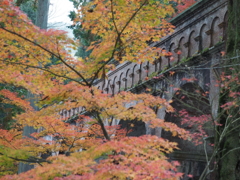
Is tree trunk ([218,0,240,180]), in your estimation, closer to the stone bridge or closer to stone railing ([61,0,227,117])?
the stone bridge

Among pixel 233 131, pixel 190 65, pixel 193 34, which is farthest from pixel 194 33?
pixel 233 131

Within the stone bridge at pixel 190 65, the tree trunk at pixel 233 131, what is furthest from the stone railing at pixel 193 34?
the tree trunk at pixel 233 131

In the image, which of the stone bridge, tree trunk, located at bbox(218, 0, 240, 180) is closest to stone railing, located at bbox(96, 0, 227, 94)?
the stone bridge

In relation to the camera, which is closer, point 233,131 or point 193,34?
point 233,131

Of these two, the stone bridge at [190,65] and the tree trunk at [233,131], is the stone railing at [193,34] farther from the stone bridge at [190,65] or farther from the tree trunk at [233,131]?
the tree trunk at [233,131]

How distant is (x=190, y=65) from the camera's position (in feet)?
24.1

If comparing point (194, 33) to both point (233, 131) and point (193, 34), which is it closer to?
point (193, 34)

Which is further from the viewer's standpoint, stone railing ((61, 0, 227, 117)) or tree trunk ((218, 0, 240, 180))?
stone railing ((61, 0, 227, 117))

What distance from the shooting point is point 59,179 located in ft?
→ 12.5

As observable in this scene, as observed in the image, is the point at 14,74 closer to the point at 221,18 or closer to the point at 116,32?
the point at 116,32

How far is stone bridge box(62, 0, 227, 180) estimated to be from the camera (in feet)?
21.8

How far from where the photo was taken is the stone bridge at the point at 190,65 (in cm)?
664

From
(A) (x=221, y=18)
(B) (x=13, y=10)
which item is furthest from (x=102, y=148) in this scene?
(A) (x=221, y=18)

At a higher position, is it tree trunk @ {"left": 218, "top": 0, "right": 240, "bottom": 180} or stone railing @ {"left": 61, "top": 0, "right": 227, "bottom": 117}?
stone railing @ {"left": 61, "top": 0, "right": 227, "bottom": 117}
